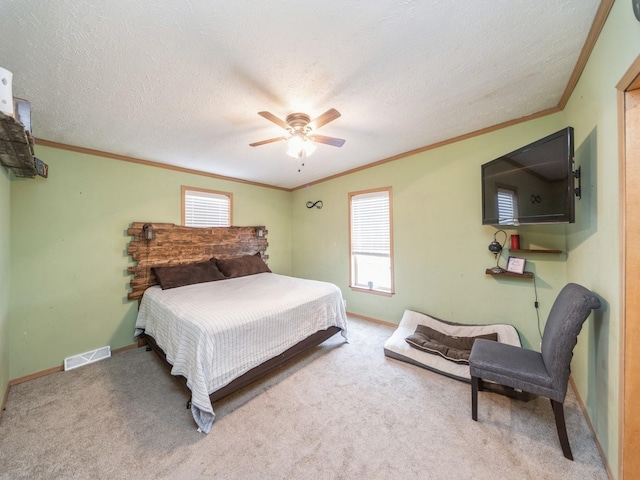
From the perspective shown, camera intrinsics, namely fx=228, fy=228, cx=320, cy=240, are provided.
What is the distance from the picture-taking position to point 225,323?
1848mm

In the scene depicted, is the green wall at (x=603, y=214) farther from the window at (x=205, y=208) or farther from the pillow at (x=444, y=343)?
the window at (x=205, y=208)

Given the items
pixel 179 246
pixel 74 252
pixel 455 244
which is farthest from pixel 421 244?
pixel 74 252

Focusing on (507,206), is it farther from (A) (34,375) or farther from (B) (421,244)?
(A) (34,375)

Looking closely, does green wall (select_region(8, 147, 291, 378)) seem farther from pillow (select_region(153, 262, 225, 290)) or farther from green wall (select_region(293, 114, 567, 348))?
green wall (select_region(293, 114, 567, 348))

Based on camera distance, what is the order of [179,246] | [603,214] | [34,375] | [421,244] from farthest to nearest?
[179,246]
[421,244]
[34,375]
[603,214]

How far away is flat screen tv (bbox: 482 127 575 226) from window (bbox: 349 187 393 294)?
53.3 inches

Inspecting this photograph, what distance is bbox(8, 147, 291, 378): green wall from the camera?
236cm

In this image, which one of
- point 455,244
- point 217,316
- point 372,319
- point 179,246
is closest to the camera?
point 217,316

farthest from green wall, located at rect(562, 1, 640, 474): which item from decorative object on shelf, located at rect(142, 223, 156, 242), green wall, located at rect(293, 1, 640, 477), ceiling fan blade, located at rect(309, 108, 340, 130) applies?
decorative object on shelf, located at rect(142, 223, 156, 242)

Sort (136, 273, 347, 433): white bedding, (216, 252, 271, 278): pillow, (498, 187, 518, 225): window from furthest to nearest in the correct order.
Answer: (216, 252, 271, 278): pillow, (498, 187, 518, 225): window, (136, 273, 347, 433): white bedding

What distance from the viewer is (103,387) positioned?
2.19m

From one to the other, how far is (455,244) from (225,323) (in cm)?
273

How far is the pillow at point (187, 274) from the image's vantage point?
300cm

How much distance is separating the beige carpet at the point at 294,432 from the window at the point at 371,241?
155 centimetres
